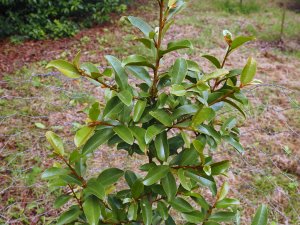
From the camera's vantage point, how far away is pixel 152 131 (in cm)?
95

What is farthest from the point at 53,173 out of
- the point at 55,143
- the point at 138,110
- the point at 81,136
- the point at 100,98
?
the point at 100,98

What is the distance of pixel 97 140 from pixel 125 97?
0.48 feet

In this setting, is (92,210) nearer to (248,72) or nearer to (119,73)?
(119,73)

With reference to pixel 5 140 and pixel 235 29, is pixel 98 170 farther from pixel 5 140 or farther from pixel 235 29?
pixel 235 29

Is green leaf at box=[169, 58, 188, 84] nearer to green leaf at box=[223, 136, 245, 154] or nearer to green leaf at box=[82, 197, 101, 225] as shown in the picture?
green leaf at box=[223, 136, 245, 154]

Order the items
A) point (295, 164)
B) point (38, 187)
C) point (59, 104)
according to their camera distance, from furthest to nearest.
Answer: point (59, 104)
point (295, 164)
point (38, 187)

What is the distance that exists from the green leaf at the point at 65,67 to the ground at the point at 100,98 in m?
0.70

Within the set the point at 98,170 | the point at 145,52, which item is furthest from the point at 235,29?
the point at 98,170

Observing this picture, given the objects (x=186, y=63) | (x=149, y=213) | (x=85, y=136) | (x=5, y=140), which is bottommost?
(x=5, y=140)

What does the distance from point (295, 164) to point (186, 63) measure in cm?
208

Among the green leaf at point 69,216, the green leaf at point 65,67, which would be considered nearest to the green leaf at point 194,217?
the green leaf at point 69,216

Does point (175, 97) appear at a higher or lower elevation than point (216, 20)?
higher

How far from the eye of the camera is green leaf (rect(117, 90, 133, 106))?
3.02 ft

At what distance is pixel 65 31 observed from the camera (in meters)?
4.59
